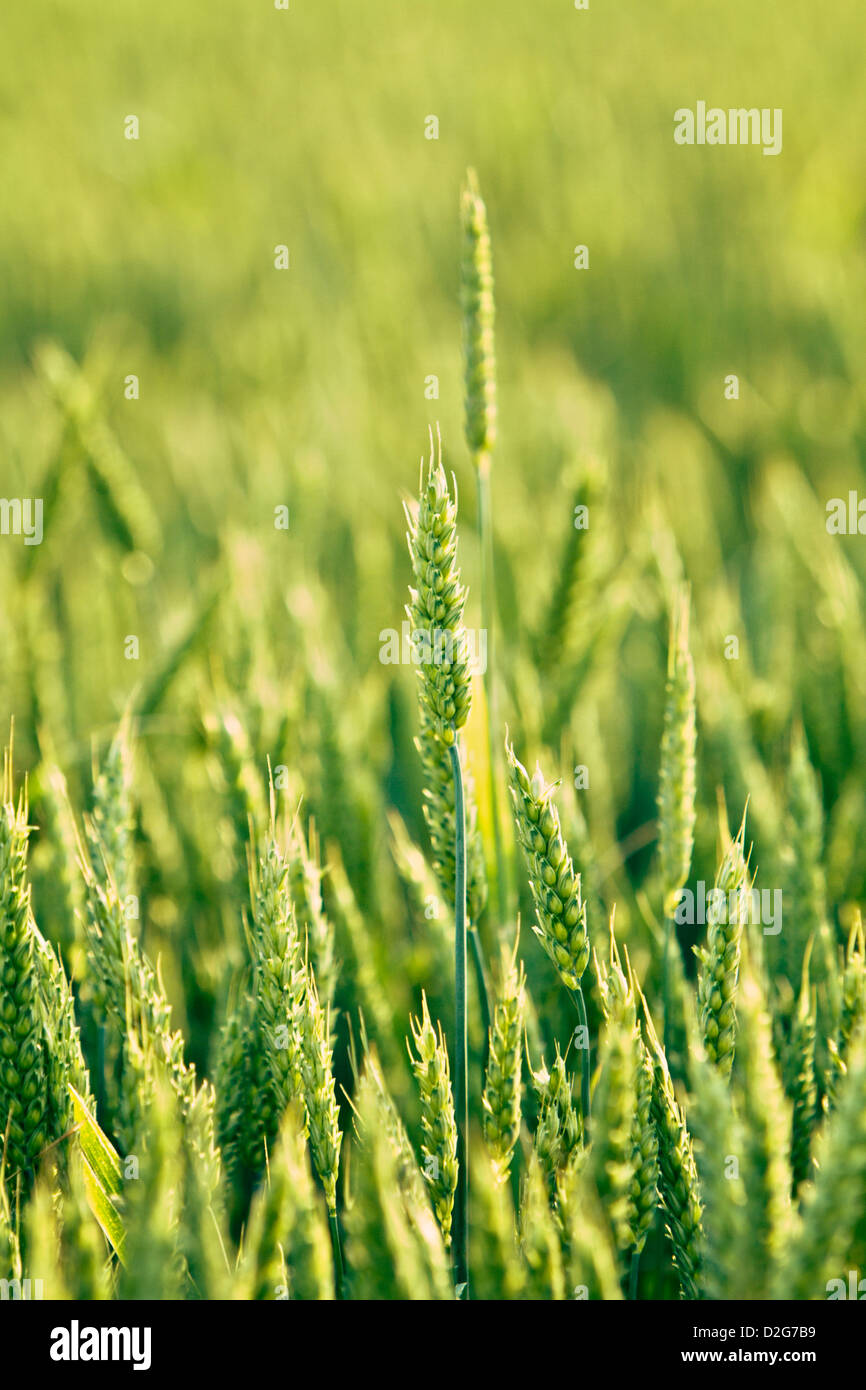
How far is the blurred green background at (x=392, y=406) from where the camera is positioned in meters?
1.53

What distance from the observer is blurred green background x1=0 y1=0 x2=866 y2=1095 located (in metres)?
1.53

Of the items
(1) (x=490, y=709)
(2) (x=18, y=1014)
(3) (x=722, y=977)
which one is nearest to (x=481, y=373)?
(1) (x=490, y=709)

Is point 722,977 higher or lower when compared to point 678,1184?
higher

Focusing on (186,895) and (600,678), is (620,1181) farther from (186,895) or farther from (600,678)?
(600,678)

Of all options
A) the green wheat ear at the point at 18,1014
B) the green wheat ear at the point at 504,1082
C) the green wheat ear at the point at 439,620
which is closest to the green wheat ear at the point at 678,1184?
the green wheat ear at the point at 504,1082

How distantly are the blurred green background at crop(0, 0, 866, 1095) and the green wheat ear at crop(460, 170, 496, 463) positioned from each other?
471 mm

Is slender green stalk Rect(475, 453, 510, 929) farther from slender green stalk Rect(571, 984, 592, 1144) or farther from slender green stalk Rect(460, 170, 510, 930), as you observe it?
slender green stalk Rect(571, 984, 592, 1144)

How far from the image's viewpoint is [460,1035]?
0.93 metres

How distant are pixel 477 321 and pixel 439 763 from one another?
507mm

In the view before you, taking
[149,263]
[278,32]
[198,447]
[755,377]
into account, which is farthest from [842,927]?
[278,32]

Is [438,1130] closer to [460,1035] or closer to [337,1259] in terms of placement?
[460,1035]

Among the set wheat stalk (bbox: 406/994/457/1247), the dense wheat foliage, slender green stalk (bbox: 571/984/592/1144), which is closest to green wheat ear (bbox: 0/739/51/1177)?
the dense wheat foliage

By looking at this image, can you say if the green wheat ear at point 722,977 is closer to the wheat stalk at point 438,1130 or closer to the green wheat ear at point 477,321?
the wheat stalk at point 438,1130

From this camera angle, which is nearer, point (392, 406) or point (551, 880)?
point (551, 880)
